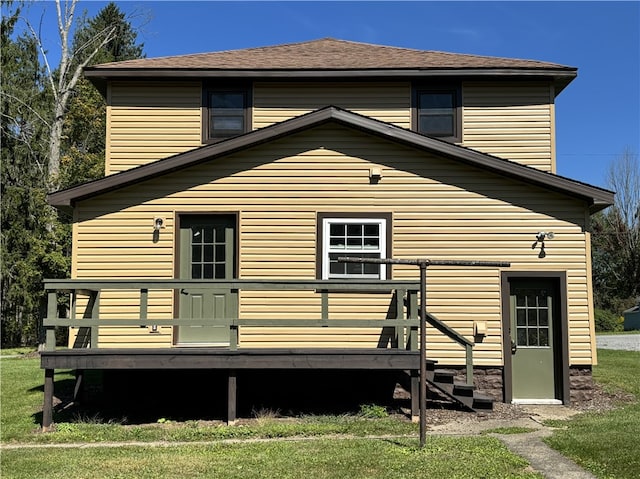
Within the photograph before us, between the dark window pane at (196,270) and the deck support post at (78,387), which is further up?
the dark window pane at (196,270)

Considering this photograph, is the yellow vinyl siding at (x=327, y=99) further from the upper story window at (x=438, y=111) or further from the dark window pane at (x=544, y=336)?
the dark window pane at (x=544, y=336)

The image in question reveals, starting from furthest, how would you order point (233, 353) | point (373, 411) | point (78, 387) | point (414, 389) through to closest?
1. point (78, 387)
2. point (373, 411)
3. point (233, 353)
4. point (414, 389)

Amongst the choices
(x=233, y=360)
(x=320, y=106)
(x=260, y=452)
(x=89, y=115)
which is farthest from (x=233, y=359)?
(x=89, y=115)

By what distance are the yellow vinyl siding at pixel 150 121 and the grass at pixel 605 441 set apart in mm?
8012

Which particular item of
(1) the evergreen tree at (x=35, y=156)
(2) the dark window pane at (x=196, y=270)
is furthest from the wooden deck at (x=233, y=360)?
(1) the evergreen tree at (x=35, y=156)

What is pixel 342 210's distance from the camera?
33.6ft

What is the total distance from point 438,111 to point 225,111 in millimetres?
4111

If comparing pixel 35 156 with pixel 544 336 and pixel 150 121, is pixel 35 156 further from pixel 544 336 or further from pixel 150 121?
pixel 544 336

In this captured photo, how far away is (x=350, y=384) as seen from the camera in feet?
33.0

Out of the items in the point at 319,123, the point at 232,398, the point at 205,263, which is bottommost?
the point at 232,398

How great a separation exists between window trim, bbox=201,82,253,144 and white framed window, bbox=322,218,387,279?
2.95m

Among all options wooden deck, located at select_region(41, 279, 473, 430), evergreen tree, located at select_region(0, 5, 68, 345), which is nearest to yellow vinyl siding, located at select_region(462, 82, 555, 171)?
wooden deck, located at select_region(41, 279, 473, 430)

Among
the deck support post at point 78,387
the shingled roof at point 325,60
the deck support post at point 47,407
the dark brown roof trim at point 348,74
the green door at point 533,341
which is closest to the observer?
the deck support post at point 47,407

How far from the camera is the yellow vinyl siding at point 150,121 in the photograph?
1173 cm
